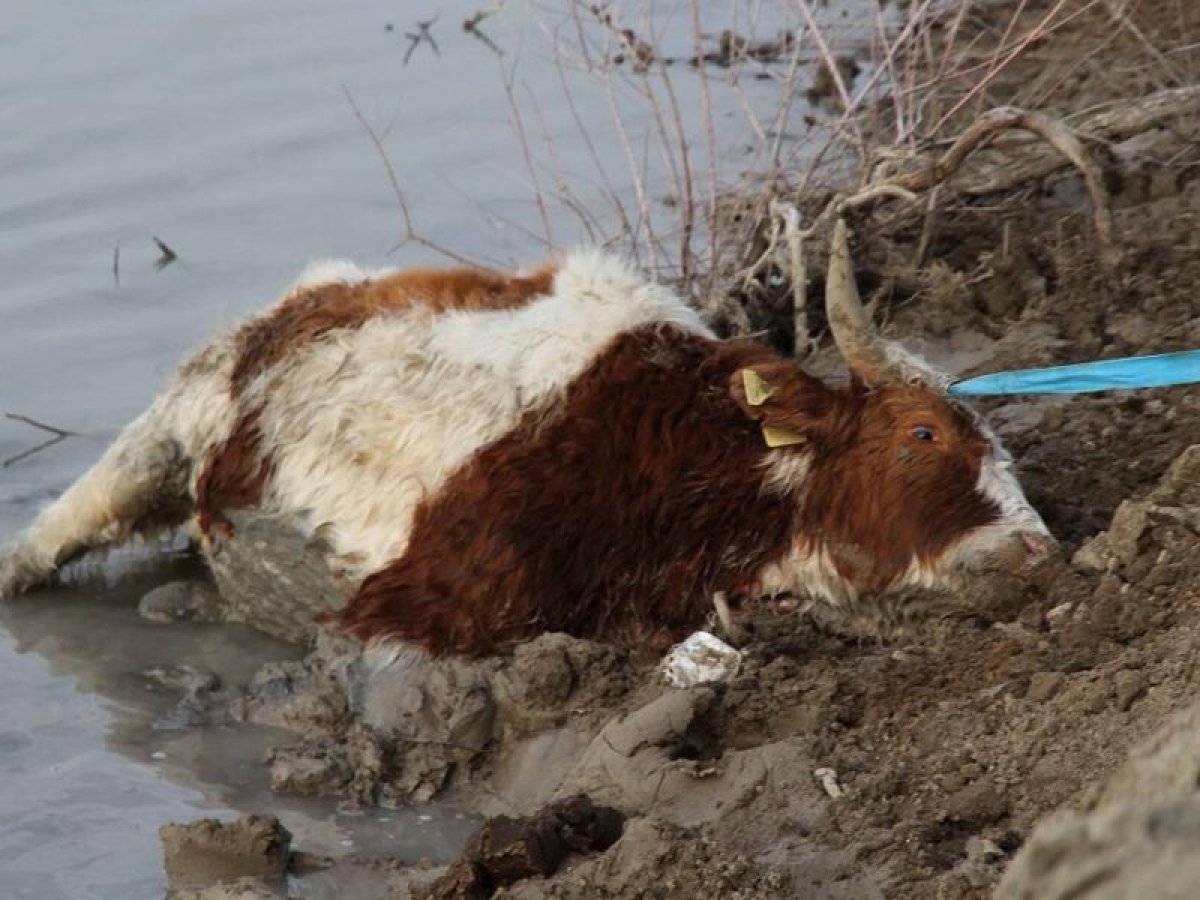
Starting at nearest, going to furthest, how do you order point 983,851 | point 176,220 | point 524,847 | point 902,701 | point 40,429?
point 983,851 → point 524,847 → point 902,701 → point 40,429 → point 176,220

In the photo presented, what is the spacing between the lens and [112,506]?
6816 millimetres

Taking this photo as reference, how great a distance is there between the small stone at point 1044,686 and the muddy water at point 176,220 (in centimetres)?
142

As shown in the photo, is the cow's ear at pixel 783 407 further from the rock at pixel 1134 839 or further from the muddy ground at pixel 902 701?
the rock at pixel 1134 839

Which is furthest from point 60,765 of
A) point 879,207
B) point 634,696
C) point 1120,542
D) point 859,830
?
point 879,207

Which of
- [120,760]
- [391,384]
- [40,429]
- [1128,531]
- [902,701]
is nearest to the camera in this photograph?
[902,701]

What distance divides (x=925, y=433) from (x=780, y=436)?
377mm

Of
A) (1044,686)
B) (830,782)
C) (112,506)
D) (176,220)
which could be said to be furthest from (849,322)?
(176,220)

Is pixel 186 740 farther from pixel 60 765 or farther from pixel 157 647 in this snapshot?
pixel 157 647

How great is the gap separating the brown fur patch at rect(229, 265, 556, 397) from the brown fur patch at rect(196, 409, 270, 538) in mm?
155

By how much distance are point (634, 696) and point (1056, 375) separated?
4.71 ft

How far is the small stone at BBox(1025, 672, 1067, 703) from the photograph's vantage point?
4.80 m

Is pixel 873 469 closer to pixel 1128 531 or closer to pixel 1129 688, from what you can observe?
pixel 1128 531

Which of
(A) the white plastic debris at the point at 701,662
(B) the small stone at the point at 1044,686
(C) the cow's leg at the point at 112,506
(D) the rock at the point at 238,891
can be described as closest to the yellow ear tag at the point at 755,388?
(A) the white plastic debris at the point at 701,662

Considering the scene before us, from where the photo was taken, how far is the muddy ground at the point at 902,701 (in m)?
4.37
